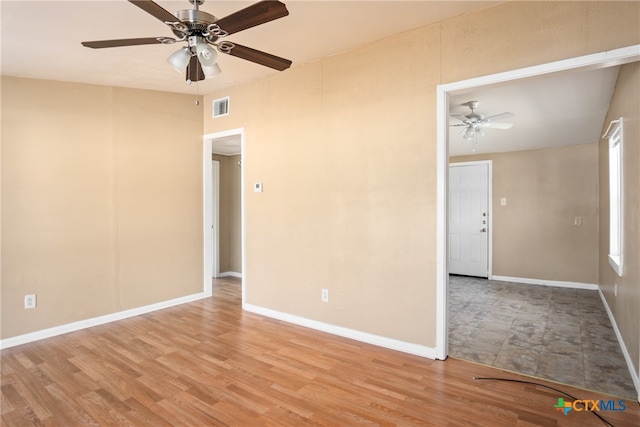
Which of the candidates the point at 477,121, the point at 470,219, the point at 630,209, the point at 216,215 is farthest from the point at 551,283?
the point at 216,215

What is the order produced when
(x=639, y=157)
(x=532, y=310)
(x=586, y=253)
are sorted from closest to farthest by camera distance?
(x=639, y=157), (x=532, y=310), (x=586, y=253)

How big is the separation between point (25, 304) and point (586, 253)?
7.44 m

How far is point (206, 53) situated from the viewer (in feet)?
7.31

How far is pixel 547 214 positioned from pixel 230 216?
220 inches

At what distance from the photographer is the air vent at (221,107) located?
4.43m

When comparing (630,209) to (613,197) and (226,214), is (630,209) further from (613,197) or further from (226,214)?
(226,214)

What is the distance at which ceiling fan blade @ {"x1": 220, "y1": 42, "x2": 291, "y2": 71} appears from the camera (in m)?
2.24

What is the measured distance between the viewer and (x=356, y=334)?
10.8ft

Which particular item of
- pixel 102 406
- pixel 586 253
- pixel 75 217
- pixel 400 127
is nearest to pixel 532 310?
pixel 586 253

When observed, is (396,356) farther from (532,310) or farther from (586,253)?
(586,253)

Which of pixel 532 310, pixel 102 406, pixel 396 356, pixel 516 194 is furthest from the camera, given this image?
pixel 516 194

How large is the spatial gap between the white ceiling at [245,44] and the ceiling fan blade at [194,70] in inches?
13.3

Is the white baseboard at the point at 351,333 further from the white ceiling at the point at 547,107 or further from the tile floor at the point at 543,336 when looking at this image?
the white ceiling at the point at 547,107

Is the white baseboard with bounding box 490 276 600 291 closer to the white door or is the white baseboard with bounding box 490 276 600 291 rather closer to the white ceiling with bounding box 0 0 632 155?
the white door
